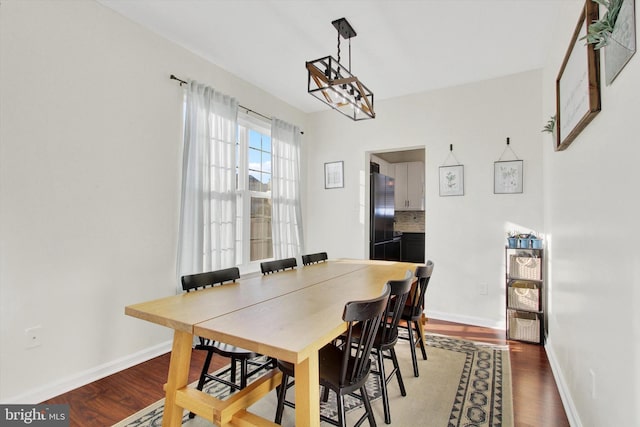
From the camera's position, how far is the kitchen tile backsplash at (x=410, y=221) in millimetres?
6559

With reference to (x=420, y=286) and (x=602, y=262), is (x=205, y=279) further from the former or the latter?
(x=602, y=262)

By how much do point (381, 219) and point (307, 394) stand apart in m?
3.74

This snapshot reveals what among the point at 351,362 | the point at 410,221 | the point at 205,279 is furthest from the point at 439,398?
the point at 410,221

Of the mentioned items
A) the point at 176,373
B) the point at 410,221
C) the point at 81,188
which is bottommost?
the point at 176,373

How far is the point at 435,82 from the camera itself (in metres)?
3.80

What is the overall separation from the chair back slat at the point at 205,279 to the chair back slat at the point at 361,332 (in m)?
1.07

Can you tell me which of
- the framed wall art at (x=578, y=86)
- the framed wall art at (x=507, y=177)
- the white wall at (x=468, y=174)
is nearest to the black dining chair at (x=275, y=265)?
the white wall at (x=468, y=174)

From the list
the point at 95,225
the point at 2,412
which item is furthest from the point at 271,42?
the point at 2,412

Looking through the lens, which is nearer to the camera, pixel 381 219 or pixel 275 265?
pixel 275 265

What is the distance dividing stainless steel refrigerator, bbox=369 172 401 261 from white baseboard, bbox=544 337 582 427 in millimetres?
2318

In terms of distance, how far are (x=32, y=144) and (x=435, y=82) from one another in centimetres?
378

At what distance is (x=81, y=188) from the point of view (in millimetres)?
2342

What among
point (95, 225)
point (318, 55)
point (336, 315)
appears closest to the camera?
point (336, 315)

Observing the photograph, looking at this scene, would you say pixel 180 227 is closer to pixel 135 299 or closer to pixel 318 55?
pixel 135 299
